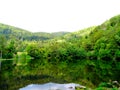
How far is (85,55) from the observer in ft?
428

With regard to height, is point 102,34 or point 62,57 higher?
point 102,34

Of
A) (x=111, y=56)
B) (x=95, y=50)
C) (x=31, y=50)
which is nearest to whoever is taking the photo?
(x=111, y=56)

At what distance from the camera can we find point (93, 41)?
141875mm

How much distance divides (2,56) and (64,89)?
94.1m

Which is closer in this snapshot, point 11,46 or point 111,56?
point 111,56

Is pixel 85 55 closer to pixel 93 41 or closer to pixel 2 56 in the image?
pixel 93 41

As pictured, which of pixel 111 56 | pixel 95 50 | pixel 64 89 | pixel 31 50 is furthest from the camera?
pixel 31 50

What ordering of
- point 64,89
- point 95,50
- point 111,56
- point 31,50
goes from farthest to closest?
point 31,50, point 95,50, point 111,56, point 64,89

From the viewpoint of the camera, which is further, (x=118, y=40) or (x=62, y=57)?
(x=62, y=57)

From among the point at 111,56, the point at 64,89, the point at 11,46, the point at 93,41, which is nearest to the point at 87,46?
the point at 93,41

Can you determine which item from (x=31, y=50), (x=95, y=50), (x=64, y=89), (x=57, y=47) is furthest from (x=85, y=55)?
(x=64, y=89)

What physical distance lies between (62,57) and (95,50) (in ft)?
52.4

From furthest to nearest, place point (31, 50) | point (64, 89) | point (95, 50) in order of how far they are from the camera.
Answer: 1. point (31, 50)
2. point (95, 50)
3. point (64, 89)

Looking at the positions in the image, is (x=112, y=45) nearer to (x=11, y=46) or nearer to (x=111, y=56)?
(x=111, y=56)
